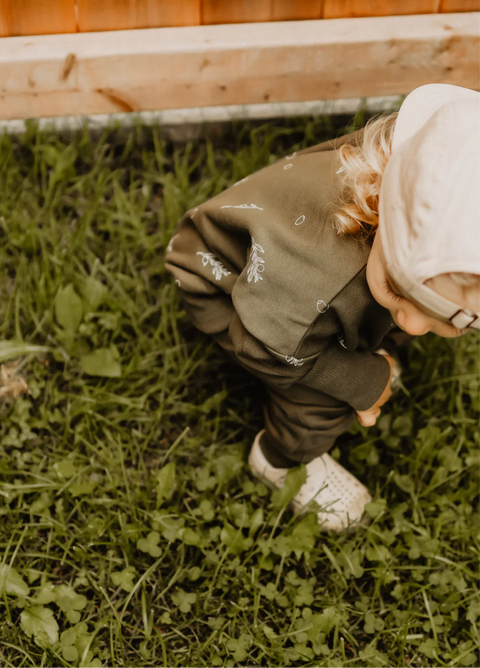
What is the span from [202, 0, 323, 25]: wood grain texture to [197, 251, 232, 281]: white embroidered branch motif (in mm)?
777

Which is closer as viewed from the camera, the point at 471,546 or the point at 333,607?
the point at 333,607

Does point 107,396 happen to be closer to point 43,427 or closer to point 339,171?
point 43,427

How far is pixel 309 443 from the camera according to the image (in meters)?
1.39

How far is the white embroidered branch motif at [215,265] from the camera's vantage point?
131cm

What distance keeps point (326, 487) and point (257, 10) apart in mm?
1271

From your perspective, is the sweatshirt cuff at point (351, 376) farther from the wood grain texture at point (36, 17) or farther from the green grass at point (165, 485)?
the wood grain texture at point (36, 17)

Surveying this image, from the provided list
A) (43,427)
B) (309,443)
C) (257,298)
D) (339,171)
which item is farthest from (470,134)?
(43,427)

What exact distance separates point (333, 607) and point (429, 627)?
219 mm

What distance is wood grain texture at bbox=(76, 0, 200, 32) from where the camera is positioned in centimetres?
164

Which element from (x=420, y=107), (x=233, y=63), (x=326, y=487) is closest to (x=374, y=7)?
(x=233, y=63)

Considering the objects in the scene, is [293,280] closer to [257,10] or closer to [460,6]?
[257,10]

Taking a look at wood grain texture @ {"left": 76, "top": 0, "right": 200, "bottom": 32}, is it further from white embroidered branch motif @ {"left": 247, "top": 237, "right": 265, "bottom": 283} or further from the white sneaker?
the white sneaker

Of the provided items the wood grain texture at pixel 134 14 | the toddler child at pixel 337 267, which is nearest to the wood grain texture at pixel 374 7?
the wood grain texture at pixel 134 14

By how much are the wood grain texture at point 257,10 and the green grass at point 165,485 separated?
1.28ft
